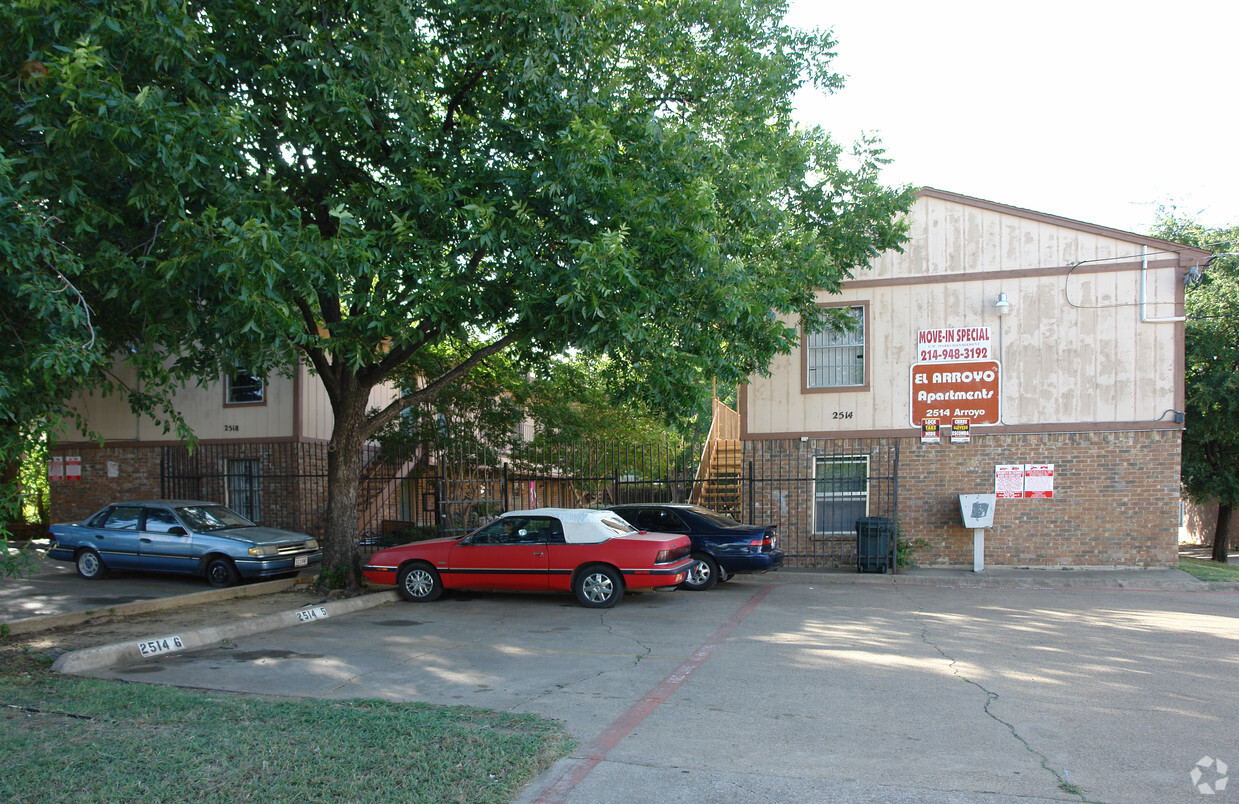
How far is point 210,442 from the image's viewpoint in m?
20.1

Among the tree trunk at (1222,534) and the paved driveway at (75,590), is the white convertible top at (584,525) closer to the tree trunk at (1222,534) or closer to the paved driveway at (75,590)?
the paved driveway at (75,590)

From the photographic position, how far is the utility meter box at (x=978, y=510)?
Result: 15.3 metres

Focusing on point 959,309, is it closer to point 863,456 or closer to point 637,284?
point 863,456

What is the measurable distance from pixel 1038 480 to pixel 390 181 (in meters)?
12.5

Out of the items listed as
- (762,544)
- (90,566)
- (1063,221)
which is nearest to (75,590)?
(90,566)

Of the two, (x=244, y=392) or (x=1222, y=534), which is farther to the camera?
(x=1222, y=534)

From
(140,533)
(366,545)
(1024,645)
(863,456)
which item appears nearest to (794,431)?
(863,456)

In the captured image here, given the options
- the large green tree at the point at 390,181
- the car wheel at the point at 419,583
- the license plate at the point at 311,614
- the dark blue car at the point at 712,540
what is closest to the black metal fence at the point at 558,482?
the dark blue car at the point at 712,540

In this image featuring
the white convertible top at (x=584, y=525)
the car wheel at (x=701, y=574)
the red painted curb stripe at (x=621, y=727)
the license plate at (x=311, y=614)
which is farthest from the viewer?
the car wheel at (x=701, y=574)

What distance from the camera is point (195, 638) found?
30.5 ft

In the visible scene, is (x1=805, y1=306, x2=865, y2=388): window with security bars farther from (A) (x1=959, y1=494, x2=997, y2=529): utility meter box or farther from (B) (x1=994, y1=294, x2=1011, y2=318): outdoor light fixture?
(A) (x1=959, y1=494, x2=997, y2=529): utility meter box

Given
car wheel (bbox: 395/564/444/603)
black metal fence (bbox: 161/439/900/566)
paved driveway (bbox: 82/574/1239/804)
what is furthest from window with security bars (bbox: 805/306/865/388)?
car wheel (bbox: 395/564/444/603)

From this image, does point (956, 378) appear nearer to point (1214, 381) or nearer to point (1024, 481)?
point (1024, 481)

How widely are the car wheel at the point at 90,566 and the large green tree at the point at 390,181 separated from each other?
4.56 m
